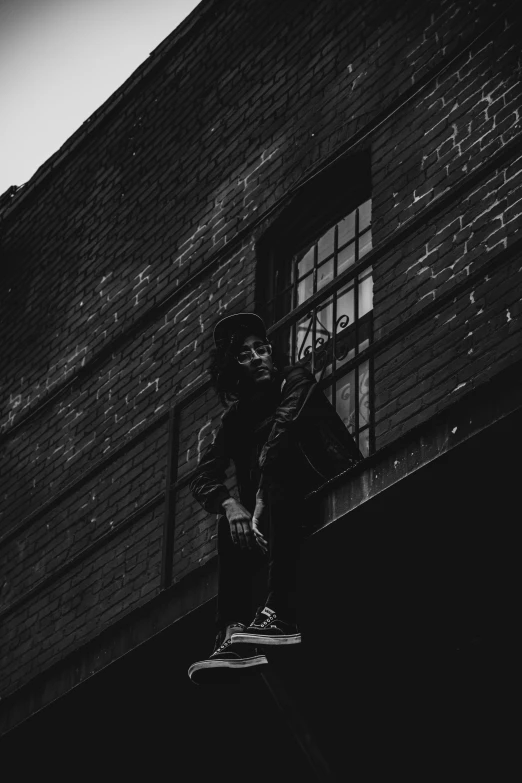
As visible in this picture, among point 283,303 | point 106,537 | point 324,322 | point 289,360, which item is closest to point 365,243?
point 324,322

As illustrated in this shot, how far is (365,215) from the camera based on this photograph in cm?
959

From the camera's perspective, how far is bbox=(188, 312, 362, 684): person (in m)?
6.16

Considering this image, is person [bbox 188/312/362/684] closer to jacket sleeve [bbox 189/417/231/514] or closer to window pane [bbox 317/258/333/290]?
jacket sleeve [bbox 189/417/231/514]

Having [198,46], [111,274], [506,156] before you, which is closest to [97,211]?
[111,274]

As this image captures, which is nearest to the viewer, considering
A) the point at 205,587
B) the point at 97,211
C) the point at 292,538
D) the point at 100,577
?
the point at 292,538

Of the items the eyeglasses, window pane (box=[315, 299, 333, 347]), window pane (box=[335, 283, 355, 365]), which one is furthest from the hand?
window pane (box=[315, 299, 333, 347])

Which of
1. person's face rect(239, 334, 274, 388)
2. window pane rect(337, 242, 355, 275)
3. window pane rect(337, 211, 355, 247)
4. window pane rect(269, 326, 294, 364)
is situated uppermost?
window pane rect(337, 211, 355, 247)

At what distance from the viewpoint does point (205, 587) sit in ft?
22.5

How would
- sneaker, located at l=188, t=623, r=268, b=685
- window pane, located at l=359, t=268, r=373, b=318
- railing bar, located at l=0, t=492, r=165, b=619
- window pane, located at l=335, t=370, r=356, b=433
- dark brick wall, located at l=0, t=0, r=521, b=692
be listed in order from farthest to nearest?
1. window pane, located at l=359, t=268, r=373, b=318
2. window pane, located at l=335, t=370, r=356, b=433
3. railing bar, located at l=0, t=492, r=165, b=619
4. dark brick wall, located at l=0, t=0, r=521, b=692
5. sneaker, located at l=188, t=623, r=268, b=685

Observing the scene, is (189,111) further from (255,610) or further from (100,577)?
(255,610)

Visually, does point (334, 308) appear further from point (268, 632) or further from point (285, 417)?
point (268, 632)

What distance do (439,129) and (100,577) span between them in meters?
3.55

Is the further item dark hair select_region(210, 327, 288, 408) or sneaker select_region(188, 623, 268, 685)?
dark hair select_region(210, 327, 288, 408)

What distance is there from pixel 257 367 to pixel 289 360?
4.30ft
